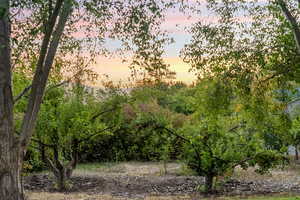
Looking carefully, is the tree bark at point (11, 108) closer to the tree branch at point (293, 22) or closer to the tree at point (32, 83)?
the tree at point (32, 83)

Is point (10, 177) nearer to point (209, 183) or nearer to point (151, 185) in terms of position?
point (209, 183)

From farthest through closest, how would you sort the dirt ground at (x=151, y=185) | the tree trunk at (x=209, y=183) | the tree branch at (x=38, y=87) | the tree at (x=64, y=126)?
the tree trunk at (x=209, y=183), the tree at (x=64, y=126), the dirt ground at (x=151, y=185), the tree branch at (x=38, y=87)

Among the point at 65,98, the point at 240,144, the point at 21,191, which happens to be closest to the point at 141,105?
the point at 65,98

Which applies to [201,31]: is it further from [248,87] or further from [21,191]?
[21,191]

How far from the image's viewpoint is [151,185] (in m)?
15.1

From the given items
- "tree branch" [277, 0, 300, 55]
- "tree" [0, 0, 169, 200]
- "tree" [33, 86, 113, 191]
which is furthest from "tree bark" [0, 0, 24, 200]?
"tree branch" [277, 0, 300, 55]

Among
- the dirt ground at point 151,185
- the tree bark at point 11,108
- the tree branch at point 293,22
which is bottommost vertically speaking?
the dirt ground at point 151,185

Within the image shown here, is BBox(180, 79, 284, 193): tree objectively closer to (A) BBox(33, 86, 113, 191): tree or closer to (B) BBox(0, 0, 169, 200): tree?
(A) BBox(33, 86, 113, 191): tree

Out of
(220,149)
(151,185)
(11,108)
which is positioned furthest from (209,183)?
(11,108)

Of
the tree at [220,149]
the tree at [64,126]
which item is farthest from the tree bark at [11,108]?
the tree at [220,149]

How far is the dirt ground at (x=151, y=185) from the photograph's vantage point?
12969mm

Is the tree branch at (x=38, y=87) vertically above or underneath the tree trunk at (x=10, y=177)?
above

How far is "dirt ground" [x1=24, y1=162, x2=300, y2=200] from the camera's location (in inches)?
511

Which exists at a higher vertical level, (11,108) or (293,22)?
(293,22)
